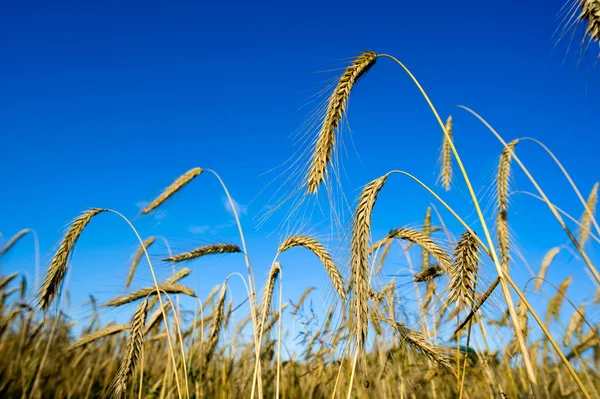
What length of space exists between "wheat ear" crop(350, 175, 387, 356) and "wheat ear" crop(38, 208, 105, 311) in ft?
7.74

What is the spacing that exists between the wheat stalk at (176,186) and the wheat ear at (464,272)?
11.5ft

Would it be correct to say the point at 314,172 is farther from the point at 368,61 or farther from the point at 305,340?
the point at 305,340

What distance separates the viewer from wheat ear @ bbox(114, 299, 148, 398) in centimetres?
321

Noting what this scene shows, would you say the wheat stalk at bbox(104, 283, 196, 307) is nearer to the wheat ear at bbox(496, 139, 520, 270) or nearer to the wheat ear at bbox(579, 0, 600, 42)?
the wheat ear at bbox(496, 139, 520, 270)

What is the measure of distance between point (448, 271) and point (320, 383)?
319cm

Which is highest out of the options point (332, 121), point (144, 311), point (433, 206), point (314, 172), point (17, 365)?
point (433, 206)

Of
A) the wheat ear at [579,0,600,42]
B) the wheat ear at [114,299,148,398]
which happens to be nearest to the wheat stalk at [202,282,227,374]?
the wheat ear at [114,299,148,398]

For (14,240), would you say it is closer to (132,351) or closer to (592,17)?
(132,351)

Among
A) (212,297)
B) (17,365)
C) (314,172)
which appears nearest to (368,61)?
(314,172)

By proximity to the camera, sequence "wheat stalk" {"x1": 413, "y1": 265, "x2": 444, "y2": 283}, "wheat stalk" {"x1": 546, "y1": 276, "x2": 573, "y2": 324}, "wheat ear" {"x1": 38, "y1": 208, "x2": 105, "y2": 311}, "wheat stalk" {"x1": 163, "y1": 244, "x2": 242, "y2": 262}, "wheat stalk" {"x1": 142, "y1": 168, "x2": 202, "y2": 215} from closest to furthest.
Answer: "wheat stalk" {"x1": 413, "y1": 265, "x2": 444, "y2": 283}
"wheat ear" {"x1": 38, "y1": 208, "x2": 105, "y2": 311}
"wheat stalk" {"x1": 163, "y1": 244, "x2": 242, "y2": 262}
"wheat stalk" {"x1": 546, "y1": 276, "x2": 573, "y2": 324}
"wheat stalk" {"x1": 142, "y1": 168, "x2": 202, "y2": 215}

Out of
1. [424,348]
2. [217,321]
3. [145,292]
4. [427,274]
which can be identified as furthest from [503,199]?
[145,292]

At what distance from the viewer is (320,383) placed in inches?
198

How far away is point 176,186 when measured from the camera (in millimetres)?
5000

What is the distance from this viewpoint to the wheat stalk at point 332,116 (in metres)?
2.52
